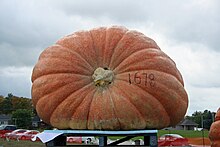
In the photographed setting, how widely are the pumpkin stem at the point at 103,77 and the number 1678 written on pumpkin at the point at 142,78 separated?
282 millimetres

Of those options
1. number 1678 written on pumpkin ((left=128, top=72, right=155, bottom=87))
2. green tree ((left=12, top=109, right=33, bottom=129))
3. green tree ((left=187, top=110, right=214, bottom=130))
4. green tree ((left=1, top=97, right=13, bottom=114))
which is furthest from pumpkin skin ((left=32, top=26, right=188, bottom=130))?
green tree ((left=1, top=97, right=13, bottom=114))

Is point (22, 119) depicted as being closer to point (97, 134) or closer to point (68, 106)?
point (68, 106)

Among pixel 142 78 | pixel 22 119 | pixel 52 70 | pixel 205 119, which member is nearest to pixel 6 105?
pixel 22 119

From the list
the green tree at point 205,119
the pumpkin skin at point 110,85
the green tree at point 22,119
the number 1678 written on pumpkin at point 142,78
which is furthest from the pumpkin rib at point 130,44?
the green tree at point 22,119

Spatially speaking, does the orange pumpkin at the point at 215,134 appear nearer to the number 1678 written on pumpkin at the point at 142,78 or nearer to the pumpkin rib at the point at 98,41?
the number 1678 written on pumpkin at the point at 142,78

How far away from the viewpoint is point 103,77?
6.16m

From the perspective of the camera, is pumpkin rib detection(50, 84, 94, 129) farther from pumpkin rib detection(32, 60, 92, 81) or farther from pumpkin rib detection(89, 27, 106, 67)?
pumpkin rib detection(89, 27, 106, 67)

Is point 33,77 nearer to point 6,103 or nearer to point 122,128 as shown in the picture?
point 122,128

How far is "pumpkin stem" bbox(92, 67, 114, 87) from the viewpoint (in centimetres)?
616

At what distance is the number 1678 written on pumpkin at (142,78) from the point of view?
6.07m

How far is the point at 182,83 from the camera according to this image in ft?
21.8

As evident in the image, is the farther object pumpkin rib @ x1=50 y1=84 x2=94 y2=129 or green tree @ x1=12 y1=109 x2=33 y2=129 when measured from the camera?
green tree @ x1=12 y1=109 x2=33 y2=129

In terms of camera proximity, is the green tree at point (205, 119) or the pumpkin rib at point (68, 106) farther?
the green tree at point (205, 119)

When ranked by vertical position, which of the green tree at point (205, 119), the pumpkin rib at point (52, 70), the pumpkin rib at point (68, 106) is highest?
the green tree at point (205, 119)
